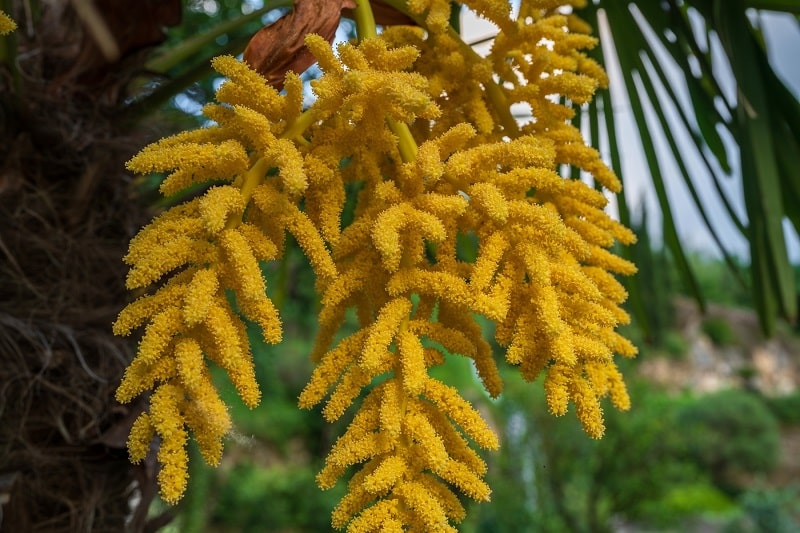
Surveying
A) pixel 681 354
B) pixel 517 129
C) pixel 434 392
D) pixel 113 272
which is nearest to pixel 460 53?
pixel 517 129

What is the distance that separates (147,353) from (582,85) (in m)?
0.27

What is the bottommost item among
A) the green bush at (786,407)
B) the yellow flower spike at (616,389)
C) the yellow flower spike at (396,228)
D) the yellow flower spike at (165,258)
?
the green bush at (786,407)

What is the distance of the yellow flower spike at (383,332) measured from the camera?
340 millimetres

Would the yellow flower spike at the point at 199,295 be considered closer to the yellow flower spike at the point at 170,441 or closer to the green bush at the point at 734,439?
the yellow flower spike at the point at 170,441

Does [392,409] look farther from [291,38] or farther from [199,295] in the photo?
[291,38]

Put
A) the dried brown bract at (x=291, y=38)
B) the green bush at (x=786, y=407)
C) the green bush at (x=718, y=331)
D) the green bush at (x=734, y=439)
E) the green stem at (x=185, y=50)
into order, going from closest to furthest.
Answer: the dried brown bract at (x=291, y=38) → the green stem at (x=185, y=50) → the green bush at (x=734, y=439) → the green bush at (x=786, y=407) → the green bush at (x=718, y=331)

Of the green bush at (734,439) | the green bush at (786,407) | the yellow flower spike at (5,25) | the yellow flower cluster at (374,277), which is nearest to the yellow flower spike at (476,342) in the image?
the yellow flower cluster at (374,277)

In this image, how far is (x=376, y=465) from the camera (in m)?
0.35

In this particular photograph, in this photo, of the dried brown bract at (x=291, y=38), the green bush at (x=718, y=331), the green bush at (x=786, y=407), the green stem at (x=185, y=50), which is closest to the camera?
the dried brown bract at (x=291, y=38)

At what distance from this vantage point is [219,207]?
0.33 m

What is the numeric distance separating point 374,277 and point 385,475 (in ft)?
0.34

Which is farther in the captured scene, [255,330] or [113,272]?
[255,330]

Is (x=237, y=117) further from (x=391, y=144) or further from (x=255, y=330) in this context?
(x=255, y=330)

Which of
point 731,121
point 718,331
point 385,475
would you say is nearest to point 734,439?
point 718,331
